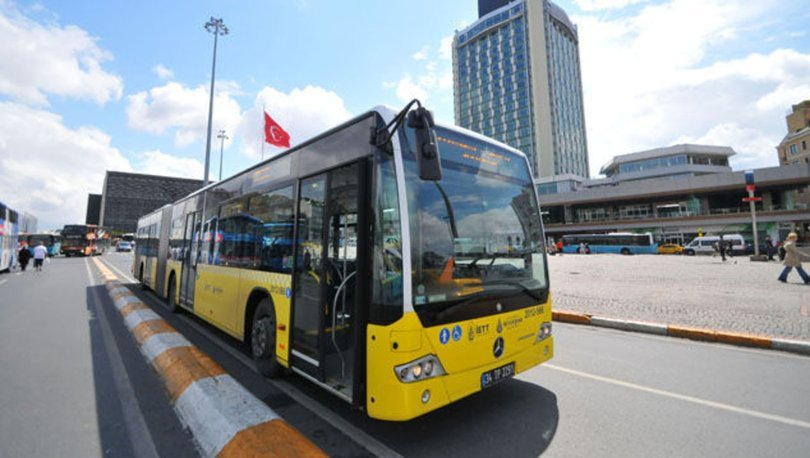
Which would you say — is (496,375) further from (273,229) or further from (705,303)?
(705,303)

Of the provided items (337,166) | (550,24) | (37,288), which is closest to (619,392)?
(337,166)

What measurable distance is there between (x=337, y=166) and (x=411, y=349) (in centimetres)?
206

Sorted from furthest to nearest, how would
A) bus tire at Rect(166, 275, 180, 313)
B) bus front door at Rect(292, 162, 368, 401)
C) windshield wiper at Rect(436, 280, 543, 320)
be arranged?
bus tire at Rect(166, 275, 180, 313) < bus front door at Rect(292, 162, 368, 401) < windshield wiper at Rect(436, 280, 543, 320)

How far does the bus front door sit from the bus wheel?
643 millimetres

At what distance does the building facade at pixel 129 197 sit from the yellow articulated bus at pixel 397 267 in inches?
4517

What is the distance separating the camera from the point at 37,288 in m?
12.9

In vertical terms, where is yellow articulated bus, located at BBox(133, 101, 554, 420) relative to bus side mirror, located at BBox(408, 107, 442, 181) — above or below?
below

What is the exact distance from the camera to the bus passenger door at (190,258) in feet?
24.8

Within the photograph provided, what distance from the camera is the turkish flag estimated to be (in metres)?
12.5

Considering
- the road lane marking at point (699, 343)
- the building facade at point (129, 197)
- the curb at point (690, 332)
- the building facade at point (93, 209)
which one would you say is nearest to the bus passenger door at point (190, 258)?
the road lane marking at point (699, 343)

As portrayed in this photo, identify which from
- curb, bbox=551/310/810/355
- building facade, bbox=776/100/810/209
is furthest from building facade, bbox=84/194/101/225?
building facade, bbox=776/100/810/209

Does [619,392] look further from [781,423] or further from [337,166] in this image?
[337,166]

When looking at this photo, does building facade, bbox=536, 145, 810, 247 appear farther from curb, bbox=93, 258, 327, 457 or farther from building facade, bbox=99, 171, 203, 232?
building facade, bbox=99, 171, 203, 232

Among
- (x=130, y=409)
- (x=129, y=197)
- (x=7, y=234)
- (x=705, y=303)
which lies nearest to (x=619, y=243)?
(x=705, y=303)
